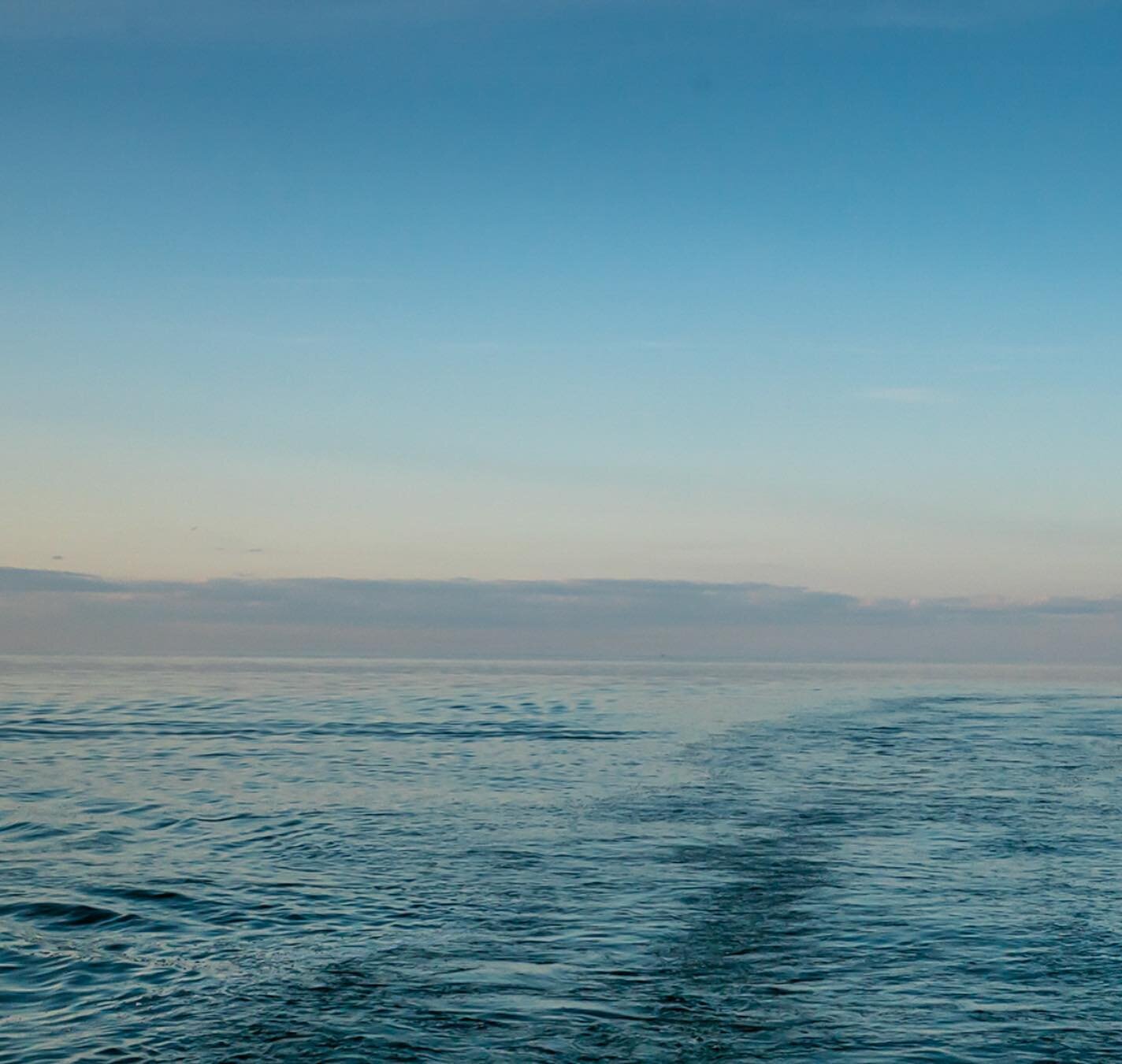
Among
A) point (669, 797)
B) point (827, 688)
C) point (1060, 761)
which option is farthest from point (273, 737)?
point (827, 688)

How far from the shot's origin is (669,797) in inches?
1161

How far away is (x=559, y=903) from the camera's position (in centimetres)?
1780

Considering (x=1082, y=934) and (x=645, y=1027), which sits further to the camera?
(x=1082, y=934)

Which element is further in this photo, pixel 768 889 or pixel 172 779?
pixel 172 779

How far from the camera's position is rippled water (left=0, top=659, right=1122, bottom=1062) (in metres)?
12.0

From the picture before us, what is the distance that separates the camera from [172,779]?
3278 centimetres

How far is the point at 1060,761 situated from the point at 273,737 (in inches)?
1156

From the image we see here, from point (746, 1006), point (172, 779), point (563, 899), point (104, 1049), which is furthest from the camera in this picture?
point (172, 779)

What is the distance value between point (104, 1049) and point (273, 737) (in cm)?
3613

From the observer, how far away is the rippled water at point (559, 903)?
1202cm

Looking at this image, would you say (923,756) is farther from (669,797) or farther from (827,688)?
(827,688)

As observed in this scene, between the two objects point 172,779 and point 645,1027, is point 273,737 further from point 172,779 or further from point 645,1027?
point 645,1027

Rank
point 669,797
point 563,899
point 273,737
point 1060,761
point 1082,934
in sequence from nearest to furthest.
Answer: point 1082,934 < point 563,899 < point 669,797 < point 1060,761 < point 273,737

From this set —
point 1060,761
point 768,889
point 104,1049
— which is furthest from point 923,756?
point 104,1049
